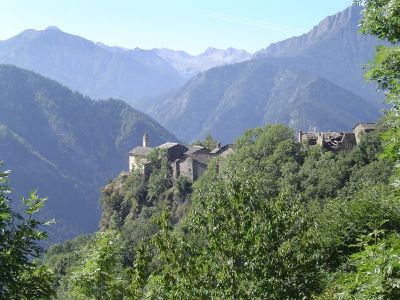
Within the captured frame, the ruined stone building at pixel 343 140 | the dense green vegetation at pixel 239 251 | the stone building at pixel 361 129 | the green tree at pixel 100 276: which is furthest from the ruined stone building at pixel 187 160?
the green tree at pixel 100 276

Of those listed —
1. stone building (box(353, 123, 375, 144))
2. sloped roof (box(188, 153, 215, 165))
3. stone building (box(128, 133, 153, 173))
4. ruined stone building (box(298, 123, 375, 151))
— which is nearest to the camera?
stone building (box(353, 123, 375, 144))

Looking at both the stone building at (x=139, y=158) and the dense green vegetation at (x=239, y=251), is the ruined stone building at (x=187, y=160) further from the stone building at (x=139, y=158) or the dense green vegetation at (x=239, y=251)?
the dense green vegetation at (x=239, y=251)

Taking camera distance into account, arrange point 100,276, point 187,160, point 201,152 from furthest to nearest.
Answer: point 201,152, point 187,160, point 100,276

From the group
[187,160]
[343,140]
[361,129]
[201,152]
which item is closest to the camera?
[343,140]

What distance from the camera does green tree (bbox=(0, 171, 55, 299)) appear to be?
9781 millimetres

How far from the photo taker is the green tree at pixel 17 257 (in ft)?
32.1

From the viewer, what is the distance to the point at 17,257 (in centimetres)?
1012

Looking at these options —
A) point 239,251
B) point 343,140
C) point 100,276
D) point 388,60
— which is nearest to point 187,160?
point 343,140

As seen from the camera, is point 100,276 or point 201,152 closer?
point 100,276

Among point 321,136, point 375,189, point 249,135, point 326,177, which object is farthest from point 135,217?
point 375,189

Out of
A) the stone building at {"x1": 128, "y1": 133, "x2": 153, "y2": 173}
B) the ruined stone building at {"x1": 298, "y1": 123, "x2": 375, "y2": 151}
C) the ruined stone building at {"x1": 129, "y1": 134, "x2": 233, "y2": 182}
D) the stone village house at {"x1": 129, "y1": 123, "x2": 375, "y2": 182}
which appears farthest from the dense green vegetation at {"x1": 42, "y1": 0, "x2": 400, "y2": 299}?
the stone building at {"x1": 128, "y1": 133, "x2": 153, "y2": 173}

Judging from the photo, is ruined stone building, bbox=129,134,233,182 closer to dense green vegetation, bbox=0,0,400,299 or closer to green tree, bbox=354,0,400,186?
dense green vegetation, bbox=0,0,400,299

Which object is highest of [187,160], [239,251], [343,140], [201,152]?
[201,152]

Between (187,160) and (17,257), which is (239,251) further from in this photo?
(187,160)
